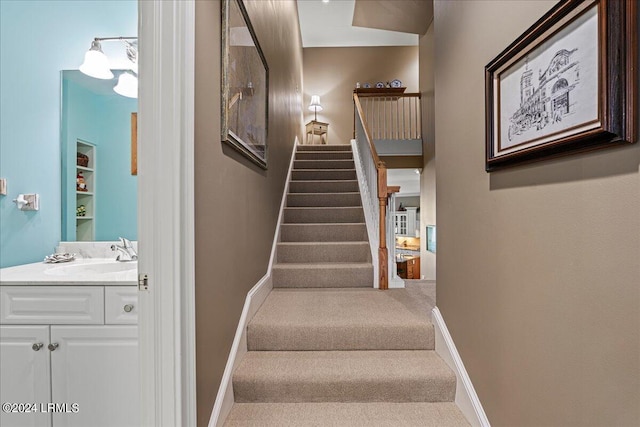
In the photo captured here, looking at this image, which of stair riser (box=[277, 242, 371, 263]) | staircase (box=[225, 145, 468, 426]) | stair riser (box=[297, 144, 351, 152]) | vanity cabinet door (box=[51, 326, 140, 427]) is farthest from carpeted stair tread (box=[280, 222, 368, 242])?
stair riser (box=[297, 144, 351, 152])

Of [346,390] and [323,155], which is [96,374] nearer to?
[346,390]

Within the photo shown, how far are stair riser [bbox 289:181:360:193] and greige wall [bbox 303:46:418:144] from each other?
3061mm

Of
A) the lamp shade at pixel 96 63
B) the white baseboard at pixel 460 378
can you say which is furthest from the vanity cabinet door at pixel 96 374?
the lamp shade at pixel 96 63

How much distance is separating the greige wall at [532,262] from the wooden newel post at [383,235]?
38.2 inches

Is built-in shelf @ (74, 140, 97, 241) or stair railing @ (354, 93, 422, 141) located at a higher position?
stair railing @ (354, 93, 422, 141)

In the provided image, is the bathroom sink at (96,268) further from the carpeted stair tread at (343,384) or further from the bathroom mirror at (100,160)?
the carpeted stair tread at (343,384)

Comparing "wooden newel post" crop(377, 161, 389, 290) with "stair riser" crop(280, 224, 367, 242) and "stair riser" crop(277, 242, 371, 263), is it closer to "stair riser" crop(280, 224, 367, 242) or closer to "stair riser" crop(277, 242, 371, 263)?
"stair riser" crop(277, 242, 371, 263)

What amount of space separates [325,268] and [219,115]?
5.52 feet

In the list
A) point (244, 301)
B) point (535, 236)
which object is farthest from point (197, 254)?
point (535, 236)

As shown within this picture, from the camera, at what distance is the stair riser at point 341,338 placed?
6.32ft

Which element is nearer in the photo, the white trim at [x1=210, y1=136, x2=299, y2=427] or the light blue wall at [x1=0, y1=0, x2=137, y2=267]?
the white trim at [x1=210, y1=136, x2=299, y2=427]

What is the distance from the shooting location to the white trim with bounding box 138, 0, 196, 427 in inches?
40.8

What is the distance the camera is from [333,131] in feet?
23.4

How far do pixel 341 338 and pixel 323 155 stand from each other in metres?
3.72
